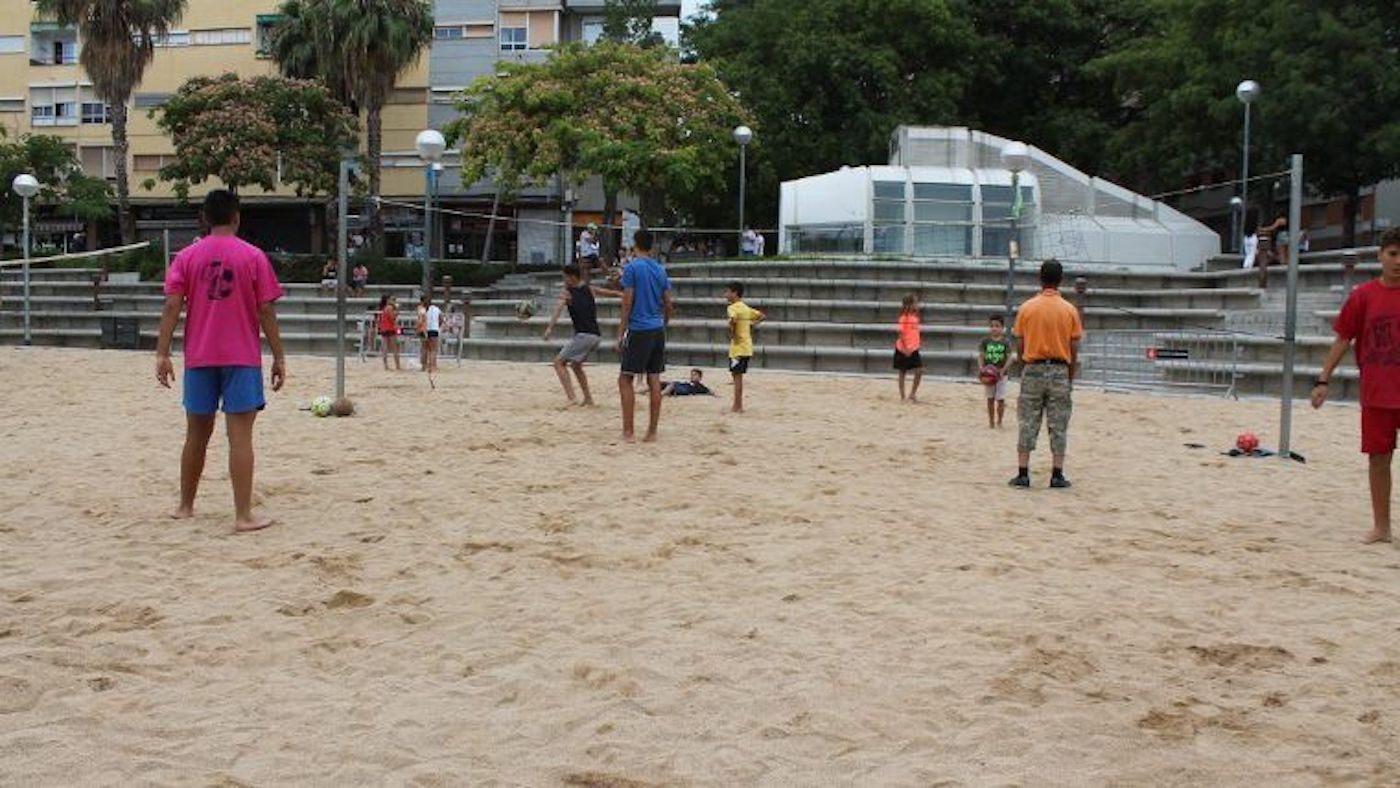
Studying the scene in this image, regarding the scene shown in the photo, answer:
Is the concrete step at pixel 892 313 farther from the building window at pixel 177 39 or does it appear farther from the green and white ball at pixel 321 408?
the building window at pixel 177 39

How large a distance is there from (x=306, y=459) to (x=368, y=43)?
93.8 ft

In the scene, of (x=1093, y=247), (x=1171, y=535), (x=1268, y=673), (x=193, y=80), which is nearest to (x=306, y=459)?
(x=1171, y=535)

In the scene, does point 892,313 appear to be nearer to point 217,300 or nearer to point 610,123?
point 610,123

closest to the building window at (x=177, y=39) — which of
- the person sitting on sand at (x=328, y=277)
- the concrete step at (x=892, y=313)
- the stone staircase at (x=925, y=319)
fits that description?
the person sitting on sand at (x=328, y=277)

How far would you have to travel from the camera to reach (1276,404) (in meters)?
15.4

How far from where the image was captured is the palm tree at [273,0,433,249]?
3456 centimetres

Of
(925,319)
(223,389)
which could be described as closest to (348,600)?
(223,389)

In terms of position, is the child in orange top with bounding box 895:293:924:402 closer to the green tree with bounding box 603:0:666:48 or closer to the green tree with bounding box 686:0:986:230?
the green tree with bounding box 686:0:986:230

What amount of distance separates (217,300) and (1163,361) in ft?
47.6

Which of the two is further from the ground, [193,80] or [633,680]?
[193,80]

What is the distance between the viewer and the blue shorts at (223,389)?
20.0 ft

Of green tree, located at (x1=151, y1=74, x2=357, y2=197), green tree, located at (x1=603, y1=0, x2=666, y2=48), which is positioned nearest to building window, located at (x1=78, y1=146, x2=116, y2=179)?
green tree, located at (x1=151, y1=74, x2=357, y2=197)

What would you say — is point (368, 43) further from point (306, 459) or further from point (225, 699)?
point (225, 699)

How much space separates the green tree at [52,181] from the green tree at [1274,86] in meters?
31.7
